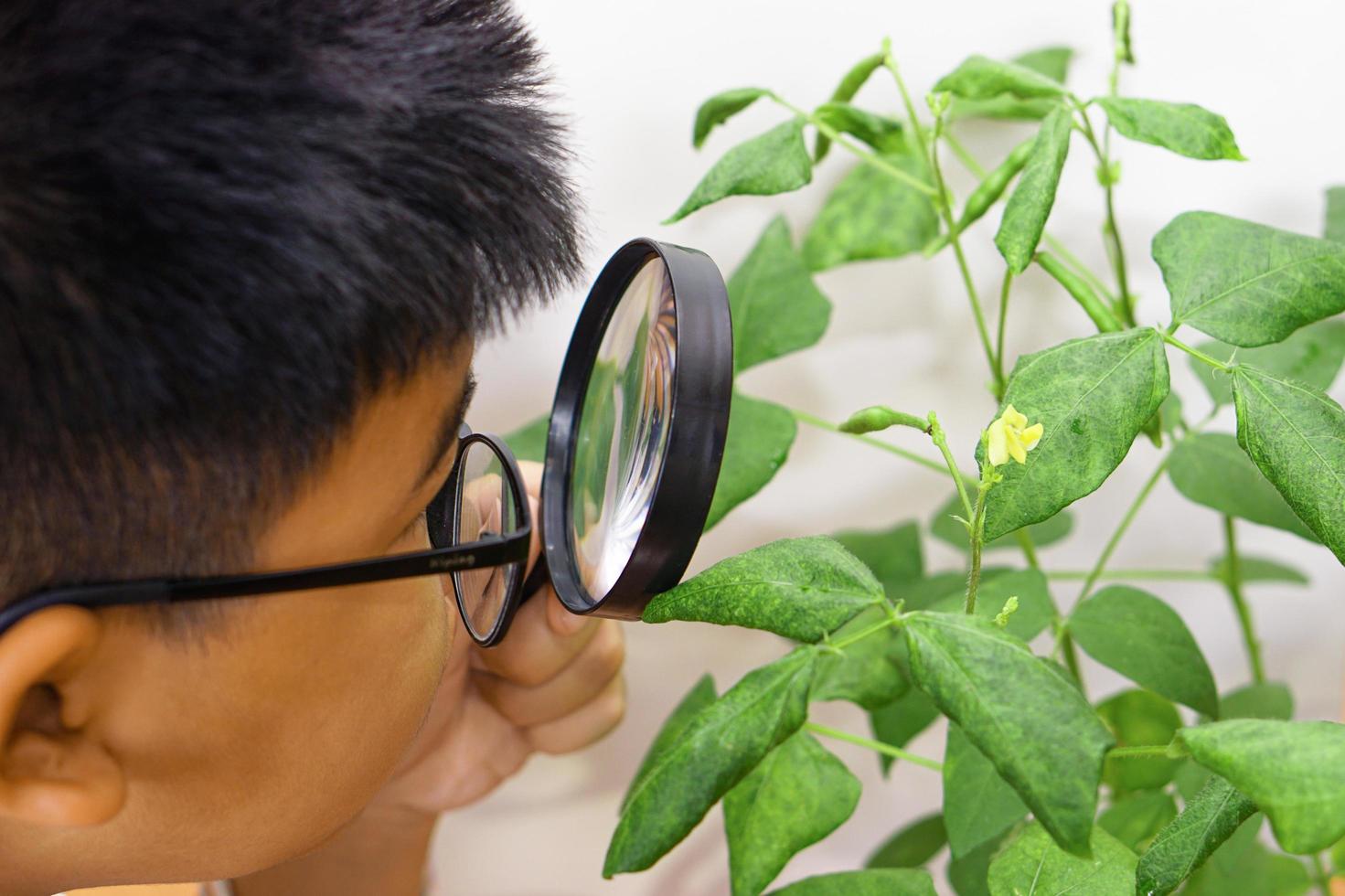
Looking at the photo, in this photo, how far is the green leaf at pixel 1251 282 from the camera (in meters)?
0.52

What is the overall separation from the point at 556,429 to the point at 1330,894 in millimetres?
593

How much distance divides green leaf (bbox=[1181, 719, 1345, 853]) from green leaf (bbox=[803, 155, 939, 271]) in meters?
0.43

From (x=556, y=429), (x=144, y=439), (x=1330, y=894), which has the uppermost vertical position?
(x=144, y=439)

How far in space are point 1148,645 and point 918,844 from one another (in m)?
0.27

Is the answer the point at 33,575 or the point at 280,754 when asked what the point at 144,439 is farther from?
the point at 280,754

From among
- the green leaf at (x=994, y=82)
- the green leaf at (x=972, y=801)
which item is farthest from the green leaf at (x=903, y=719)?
the green leaf at (x=994, y=82)

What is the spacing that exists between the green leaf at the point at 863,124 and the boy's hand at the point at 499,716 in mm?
364

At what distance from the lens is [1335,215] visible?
Result: 739 mm

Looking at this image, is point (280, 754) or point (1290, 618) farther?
point (1290, 618)

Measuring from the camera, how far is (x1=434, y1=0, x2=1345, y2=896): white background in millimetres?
810

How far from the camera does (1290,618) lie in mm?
942

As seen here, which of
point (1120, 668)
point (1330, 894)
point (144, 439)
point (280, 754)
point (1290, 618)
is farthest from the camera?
point (1290, 618)

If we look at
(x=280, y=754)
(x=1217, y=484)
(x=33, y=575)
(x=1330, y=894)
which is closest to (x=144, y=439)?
(x=33, y=575)

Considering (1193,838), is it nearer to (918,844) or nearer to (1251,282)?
(1251,282)
